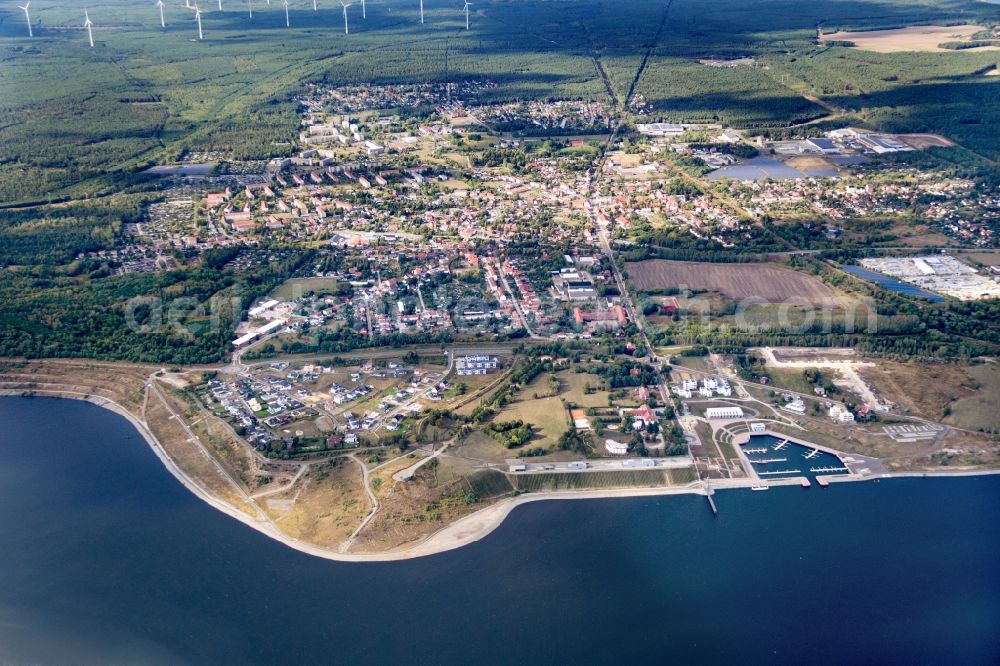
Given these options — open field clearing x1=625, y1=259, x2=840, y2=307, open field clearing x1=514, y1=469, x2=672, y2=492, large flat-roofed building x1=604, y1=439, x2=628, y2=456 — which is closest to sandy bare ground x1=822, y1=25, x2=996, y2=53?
open field clearing x1=625, y1=259, x2=840, y2=307

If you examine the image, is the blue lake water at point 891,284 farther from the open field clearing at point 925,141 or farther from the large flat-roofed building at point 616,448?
the open field clearing at point 925,141

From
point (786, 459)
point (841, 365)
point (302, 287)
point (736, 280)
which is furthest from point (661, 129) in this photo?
point (786, 459)

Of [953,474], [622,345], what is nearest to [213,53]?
[622,345]

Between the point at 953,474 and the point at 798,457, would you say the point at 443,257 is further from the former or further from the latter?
the point at 953,474

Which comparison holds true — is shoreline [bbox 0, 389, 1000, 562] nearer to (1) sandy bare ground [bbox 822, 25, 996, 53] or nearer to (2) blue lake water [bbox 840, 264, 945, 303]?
(2) blue lake water [bbox 840, 264, 945, 303]

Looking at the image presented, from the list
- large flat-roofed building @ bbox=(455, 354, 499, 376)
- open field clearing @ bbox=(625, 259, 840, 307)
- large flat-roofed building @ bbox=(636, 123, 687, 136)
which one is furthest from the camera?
large flat-roofed building @ bbox=(636, 123, 687, 136)

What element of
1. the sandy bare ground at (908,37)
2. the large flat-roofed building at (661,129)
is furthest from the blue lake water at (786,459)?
the sandy bare ground at (908,37)

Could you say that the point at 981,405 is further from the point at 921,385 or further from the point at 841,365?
the point at 841,365
